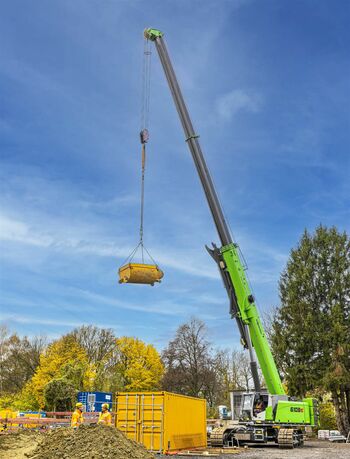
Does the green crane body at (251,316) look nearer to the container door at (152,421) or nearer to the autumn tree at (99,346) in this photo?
the container door at (152,421)

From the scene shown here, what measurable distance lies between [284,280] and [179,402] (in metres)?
21.1

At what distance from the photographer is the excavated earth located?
38.9ft

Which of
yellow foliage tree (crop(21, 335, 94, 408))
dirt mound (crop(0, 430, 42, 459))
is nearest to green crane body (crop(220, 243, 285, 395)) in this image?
dirt mound (crop(0, 430, 42, 459))

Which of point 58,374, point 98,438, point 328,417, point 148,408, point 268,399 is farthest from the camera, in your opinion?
point 58,374

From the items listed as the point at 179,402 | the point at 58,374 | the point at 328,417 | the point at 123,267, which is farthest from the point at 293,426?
the point at 58,374

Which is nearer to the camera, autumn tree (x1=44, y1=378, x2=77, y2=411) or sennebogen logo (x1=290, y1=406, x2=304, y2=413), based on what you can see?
sennebogen logo (x1=290, y1=406, x2=304, y2=413)

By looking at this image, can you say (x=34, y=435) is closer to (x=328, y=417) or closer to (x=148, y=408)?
(x=148, y=408)

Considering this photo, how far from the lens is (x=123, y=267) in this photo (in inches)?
661

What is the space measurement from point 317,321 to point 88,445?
26.7 meters

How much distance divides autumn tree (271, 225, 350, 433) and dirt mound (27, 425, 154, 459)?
2317 centimetres

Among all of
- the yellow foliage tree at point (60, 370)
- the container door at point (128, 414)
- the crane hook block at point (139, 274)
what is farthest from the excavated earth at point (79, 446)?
the yellow foliage tree at point (60, 370)

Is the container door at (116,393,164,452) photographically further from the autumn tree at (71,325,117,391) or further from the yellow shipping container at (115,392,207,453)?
the autumn tree at (71,325,117,391)

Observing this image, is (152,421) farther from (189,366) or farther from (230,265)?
(189,366)

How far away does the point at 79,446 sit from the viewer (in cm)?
1215
